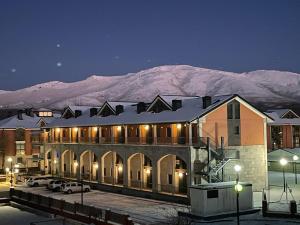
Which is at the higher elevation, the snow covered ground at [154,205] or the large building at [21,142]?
the large building at [21,142]

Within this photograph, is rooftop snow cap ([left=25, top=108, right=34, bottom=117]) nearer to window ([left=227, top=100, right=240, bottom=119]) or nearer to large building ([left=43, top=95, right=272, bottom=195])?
large building ([left=43, top=95, right=272, bottom=195])

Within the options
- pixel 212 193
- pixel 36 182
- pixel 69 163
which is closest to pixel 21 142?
pixel 69 163

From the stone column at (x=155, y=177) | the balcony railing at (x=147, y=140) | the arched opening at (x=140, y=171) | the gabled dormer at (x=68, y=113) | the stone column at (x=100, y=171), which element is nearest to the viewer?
the balcony railing at (x=147, y=140)

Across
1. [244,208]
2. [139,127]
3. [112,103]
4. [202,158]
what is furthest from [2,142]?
[244,208]

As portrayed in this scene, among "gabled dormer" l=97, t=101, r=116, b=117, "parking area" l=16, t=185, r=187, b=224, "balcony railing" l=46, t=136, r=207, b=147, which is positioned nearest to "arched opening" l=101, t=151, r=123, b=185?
"balcony railing" l=46, t=136, r=207, b=147

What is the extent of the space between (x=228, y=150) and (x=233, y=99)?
5833 millimetres

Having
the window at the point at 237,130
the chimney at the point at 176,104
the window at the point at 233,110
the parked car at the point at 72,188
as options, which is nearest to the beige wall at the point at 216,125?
the window at the point at 233,110

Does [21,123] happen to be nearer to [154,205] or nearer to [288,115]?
[288,115]

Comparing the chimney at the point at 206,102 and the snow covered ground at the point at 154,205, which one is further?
the chimney at the point at 206,102

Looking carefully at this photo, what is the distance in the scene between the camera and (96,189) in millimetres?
58906

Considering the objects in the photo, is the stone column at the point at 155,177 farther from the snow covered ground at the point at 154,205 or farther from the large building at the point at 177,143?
the snow covered ground at the point at 154,205

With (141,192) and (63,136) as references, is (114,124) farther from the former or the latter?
(63,136)

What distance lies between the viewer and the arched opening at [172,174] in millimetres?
49531

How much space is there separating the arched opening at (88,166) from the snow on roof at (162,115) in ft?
14.5
